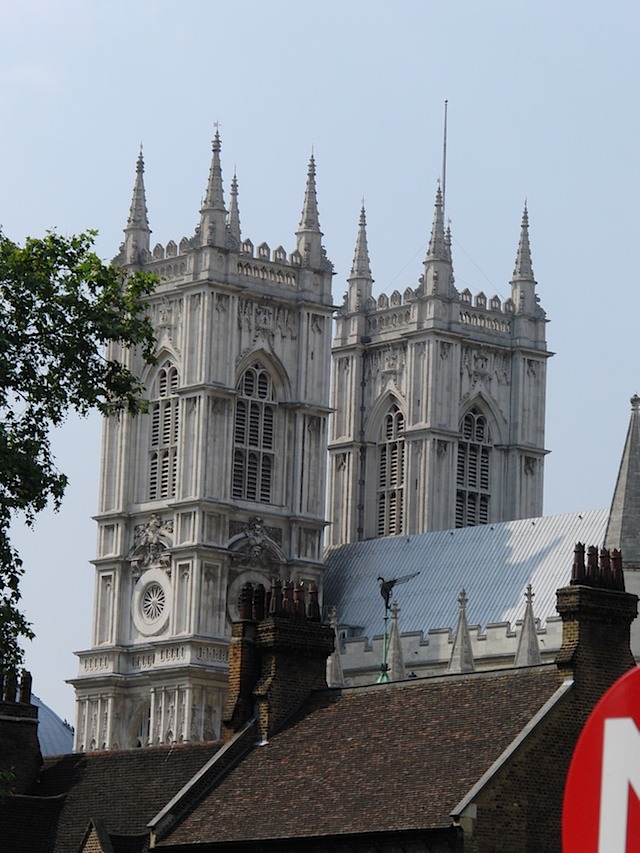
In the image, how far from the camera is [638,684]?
3.11 meters

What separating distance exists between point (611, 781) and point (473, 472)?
75387mm

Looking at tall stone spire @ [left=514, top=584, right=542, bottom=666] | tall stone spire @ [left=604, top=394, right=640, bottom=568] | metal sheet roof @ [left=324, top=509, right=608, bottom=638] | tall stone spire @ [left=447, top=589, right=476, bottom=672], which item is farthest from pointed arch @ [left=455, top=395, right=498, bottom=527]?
tall stone spire @ [left=604, top=394, right=640, bottom=568]

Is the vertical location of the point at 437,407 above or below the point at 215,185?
below

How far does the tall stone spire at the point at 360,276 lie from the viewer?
81.4 m

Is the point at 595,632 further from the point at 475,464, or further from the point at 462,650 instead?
the point at 475,464

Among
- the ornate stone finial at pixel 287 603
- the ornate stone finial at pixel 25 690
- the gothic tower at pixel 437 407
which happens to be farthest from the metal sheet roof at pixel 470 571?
the ornate stone finial at pixel 287 603

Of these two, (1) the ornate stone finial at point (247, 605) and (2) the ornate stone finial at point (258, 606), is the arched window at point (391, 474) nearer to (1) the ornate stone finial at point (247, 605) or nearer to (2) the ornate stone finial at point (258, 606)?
(2) the ornate stone finial at point (258, 606)

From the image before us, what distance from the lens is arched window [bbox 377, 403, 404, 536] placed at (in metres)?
77.6

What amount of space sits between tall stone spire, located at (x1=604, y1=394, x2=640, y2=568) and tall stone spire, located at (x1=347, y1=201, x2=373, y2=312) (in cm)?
2828

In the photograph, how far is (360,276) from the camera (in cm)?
8256

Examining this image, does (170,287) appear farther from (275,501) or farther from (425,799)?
(425,799)

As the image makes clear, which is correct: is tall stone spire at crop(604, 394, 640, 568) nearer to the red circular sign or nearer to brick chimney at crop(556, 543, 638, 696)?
brick chimney at crop(556, 543, 638, 696)

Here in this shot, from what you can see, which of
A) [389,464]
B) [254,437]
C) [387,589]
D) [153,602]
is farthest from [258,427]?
[387,589]

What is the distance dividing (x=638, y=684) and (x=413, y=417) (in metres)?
74.1
